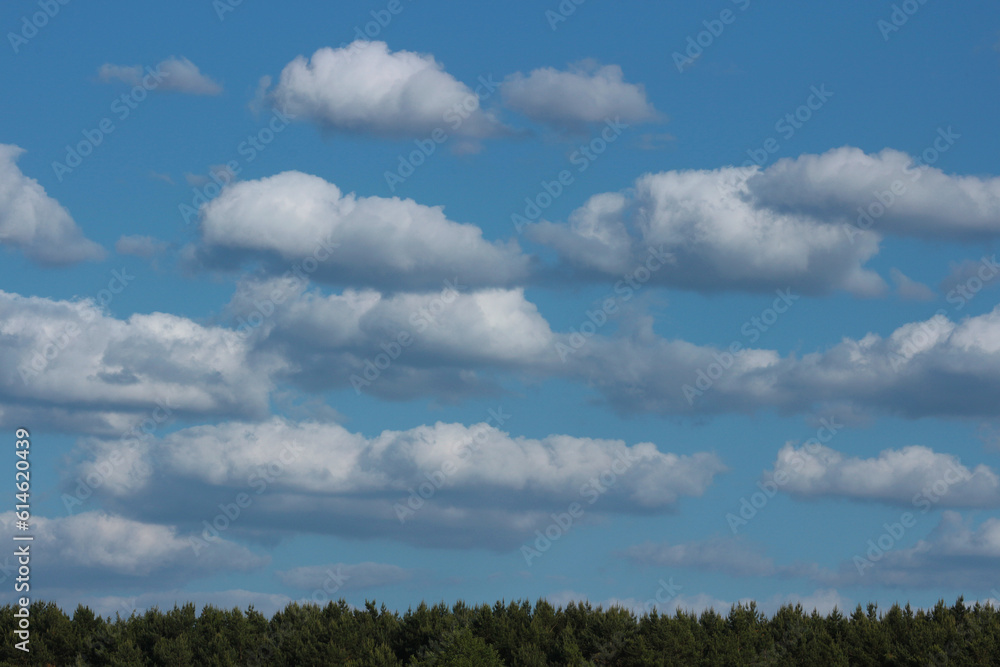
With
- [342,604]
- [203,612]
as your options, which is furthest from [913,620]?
[203,612]

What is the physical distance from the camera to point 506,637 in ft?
114

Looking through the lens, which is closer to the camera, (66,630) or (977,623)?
(977,623)

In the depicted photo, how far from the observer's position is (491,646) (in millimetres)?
32875

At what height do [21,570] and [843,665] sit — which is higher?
[21,570]

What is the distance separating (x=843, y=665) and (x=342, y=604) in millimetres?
18079

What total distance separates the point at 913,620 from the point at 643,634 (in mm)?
9065

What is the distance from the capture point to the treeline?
32.5 m

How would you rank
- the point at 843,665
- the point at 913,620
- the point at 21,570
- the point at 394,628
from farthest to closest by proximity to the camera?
the point at 394,628 → the point at 913,620 → the point at 843,665 → the point at 21,570

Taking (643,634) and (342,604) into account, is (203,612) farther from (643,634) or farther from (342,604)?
(643,634)

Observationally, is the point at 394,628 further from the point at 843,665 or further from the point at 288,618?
the point at 843,665

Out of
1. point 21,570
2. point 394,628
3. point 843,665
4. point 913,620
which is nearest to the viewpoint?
point 21,570

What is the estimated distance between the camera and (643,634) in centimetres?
3372

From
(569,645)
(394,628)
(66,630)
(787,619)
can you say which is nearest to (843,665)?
(787,619)

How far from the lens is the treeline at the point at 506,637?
32500 mm
